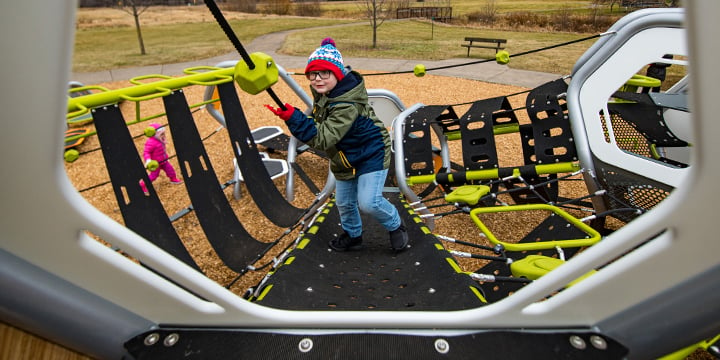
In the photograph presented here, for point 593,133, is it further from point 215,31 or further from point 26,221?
point 215,31

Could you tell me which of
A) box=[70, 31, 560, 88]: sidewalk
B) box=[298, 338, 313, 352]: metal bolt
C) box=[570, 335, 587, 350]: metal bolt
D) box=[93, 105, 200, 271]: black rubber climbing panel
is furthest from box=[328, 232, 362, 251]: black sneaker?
box=[70, 31, 560, 88]: sidewalk

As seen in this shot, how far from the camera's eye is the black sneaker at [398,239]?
2.35 metres

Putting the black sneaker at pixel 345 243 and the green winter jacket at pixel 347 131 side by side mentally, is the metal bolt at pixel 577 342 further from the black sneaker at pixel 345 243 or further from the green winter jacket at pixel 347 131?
the black sneaker at pixel 345 243

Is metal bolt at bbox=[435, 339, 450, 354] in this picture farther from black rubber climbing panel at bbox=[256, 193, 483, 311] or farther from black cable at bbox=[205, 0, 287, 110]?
black cable at bbox=[205, 0, 287, 110]

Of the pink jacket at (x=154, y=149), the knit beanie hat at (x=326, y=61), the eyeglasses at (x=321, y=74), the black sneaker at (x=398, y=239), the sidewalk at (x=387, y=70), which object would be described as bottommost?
the black sneaker at (x=398, y=239)

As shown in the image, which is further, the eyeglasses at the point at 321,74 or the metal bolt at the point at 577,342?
the eyeglasses at the point at 321,74

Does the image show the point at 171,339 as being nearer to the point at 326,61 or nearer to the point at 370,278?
the point at 370,278

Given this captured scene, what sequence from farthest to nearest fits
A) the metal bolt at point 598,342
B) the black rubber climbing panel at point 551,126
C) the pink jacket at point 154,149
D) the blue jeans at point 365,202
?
the pink jacket at point 154,149 → the black rubber climbing panel at point 551,126 → the blue jeans at point 365,202 → the metal bolt at point 598,342

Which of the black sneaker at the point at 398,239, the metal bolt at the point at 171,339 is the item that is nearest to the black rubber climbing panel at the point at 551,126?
the black sneaker at the point at 398,239

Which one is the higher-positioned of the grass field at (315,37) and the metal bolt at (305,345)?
the grass field at (315,37)

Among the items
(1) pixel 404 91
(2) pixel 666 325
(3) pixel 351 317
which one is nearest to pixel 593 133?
(2) pixel 666 325

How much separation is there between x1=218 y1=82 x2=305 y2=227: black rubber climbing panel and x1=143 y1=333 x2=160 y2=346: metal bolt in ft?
5.45

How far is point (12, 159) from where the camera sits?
68 centimetres

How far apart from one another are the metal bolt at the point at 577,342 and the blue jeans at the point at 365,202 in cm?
144
